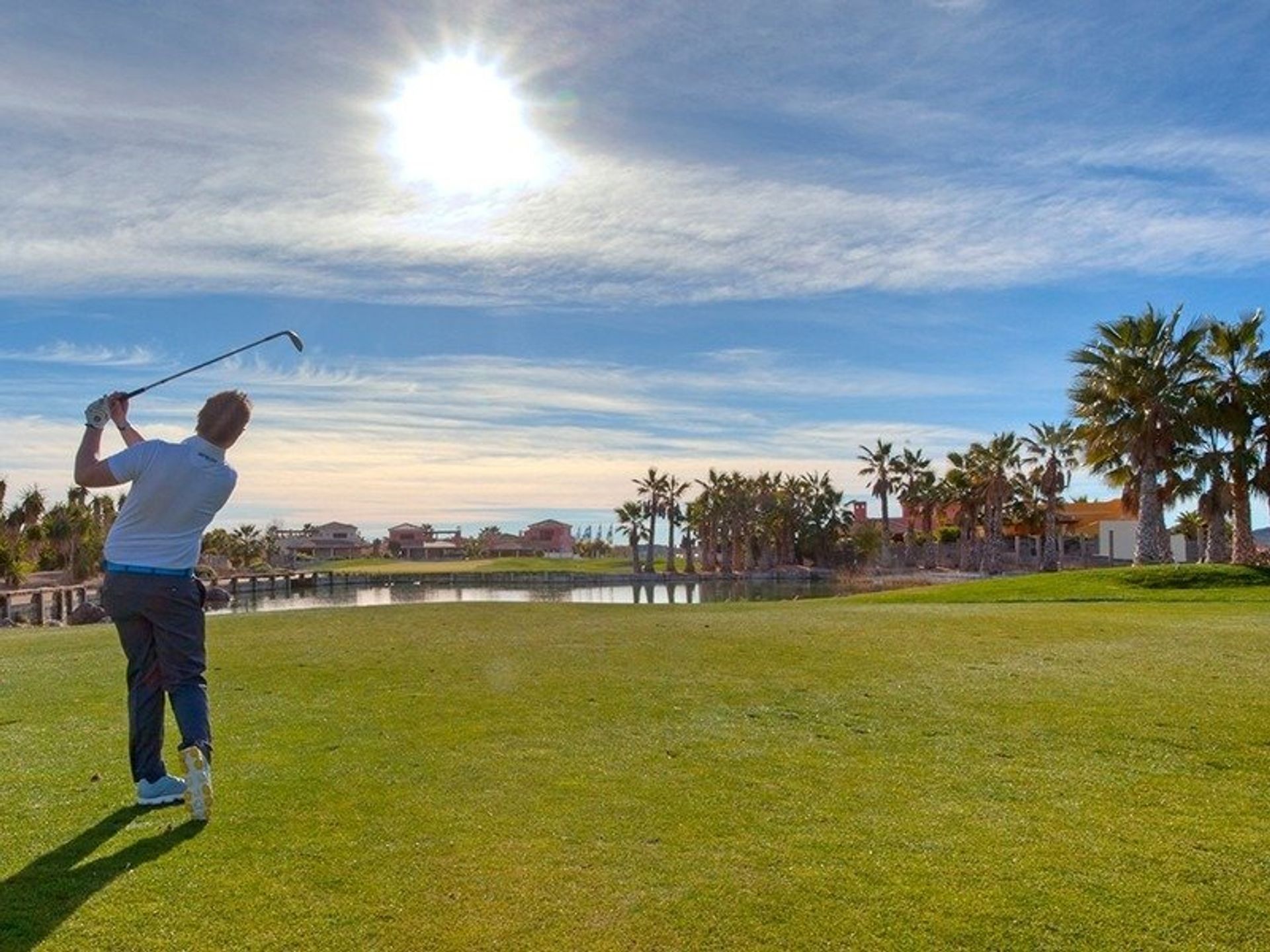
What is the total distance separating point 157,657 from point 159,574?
0.49 metres

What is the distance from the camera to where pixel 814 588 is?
74.1m

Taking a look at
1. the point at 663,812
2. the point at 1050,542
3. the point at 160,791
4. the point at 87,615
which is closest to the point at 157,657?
the point at 160,791

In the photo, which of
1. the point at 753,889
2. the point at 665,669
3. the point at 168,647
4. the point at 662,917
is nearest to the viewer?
the point at 662,917

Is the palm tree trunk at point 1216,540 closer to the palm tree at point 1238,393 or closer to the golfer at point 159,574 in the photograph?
the palm tree at point 1238,393

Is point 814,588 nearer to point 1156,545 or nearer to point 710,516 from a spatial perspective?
point 1156,545

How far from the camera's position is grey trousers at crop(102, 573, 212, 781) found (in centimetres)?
548

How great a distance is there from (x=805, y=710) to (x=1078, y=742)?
2.18 meters

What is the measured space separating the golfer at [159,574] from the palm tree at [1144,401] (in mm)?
38787

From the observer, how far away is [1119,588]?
2956 centimetres

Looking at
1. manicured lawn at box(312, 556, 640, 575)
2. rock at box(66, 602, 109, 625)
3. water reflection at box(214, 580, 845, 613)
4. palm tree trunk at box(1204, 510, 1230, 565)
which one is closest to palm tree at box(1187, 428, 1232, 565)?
palm tree trunk at box(1204, 510, 1230, 565)

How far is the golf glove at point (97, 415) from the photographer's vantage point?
18.6 feet

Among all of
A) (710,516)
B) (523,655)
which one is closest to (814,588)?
(710,516)

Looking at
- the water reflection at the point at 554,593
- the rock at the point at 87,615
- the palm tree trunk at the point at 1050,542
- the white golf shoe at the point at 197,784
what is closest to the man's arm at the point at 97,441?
the white golf shoe at the point at 197,784

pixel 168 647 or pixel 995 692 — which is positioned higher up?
pixel 168 647
